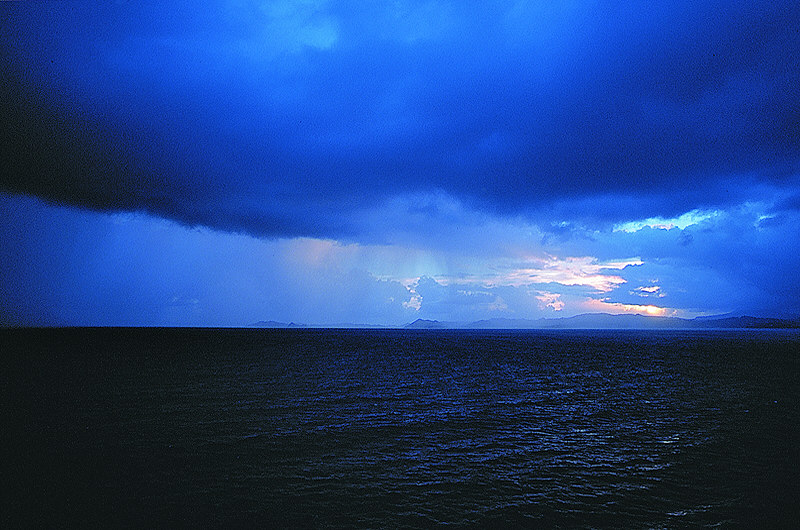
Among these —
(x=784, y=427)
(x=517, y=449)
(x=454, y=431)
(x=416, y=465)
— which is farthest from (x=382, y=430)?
(x=784, y=427)

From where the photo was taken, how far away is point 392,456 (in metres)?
29.3

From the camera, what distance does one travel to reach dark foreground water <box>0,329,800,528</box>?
20922mm

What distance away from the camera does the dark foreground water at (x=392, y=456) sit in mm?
20922

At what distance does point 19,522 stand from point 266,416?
21.0m

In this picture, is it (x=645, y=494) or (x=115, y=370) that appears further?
(x=115, y=370)

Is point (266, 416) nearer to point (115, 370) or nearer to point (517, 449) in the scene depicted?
point (517, 449)

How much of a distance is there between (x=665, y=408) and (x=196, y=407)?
A: 48.9 meters

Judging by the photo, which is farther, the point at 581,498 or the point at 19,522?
the point at 581,498

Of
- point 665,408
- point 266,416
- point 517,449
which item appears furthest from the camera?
point 665,408

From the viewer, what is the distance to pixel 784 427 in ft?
122

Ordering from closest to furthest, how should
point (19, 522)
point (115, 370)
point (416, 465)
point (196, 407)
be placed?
point (19, 522), point (416, 465), point (196, 407), point (115, 370)

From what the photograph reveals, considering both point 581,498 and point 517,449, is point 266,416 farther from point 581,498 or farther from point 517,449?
point 581,498

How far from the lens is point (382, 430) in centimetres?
3584

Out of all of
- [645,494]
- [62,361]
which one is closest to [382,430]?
[645,494]
